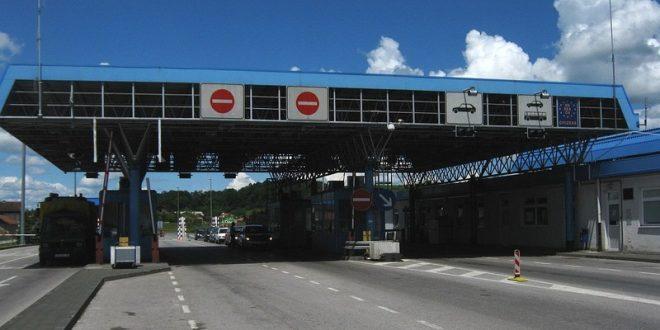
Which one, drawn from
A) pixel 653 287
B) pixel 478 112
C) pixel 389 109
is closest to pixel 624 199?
pixel 478 112

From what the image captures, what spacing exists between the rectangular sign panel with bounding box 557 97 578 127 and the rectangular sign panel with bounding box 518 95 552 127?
92cm

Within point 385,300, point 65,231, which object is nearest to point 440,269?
point 385,300

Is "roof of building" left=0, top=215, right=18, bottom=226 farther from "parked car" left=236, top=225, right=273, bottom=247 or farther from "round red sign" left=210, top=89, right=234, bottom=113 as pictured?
"round red sign" left=210, top=89, right=234, bottom=113

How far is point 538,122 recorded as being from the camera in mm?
29797

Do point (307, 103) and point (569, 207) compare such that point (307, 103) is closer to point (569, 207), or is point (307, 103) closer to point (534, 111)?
point (534, 111)

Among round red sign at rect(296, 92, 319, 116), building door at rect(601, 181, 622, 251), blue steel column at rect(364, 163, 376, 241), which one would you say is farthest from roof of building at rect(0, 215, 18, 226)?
building door at rect(601, 181, 622, 251)

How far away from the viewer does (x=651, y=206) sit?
3006 centimetres

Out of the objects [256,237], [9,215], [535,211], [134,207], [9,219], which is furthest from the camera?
[9,215]

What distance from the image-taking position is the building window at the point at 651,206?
2969 cm

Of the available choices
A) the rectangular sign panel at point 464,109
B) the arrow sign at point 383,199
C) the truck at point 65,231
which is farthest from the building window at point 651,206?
the truck at point 65,231

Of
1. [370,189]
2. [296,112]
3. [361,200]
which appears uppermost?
[296,112]

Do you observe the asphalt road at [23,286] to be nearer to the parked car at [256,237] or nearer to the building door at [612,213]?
the parked car at [256,237]

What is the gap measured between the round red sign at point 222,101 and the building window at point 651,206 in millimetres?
19376

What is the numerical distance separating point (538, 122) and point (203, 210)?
14406 centimetres
